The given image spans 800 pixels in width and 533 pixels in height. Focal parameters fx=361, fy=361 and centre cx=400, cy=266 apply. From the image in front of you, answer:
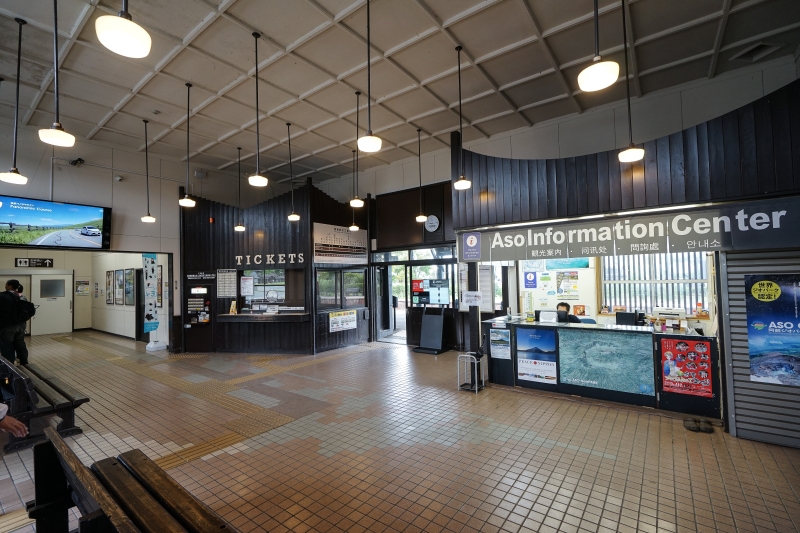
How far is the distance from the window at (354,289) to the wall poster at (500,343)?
18.2ft

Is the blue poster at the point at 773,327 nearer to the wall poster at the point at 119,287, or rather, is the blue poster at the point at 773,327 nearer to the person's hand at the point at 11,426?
the person's hand at the point at 11,426

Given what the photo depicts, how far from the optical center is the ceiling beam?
→ 499cm

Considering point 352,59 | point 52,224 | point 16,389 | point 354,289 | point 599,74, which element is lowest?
point 16,389

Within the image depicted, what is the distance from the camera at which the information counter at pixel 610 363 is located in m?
4.86

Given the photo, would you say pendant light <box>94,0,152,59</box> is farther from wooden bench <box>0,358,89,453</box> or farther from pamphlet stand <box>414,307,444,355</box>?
pamphlet stand <box>414,307,444,355</box>

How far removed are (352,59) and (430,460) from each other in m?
6.18

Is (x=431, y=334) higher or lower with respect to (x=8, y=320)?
lower

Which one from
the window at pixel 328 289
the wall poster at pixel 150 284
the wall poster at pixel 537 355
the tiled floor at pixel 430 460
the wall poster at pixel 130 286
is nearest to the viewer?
the tiled floor at pixel 430 460

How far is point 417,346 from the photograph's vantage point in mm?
10289

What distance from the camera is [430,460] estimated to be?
154 inches

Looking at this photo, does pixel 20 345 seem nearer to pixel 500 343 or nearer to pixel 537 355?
pixel 500 343

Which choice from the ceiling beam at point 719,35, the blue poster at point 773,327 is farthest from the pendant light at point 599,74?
the ceiling beam at point 719,35

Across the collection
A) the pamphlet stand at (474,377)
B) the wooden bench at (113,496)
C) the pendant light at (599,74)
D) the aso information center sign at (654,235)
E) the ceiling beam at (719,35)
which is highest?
the ceiling beam at (719,35)

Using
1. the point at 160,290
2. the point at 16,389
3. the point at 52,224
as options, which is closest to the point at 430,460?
the point at 16,389
